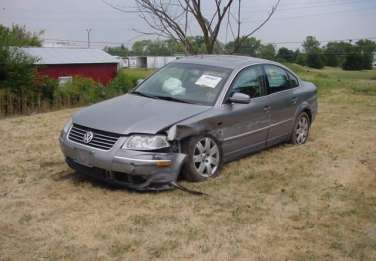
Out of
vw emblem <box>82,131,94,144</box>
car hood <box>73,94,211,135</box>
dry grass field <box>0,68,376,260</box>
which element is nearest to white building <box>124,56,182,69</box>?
dry grass field <box>0,68,376,260</box>

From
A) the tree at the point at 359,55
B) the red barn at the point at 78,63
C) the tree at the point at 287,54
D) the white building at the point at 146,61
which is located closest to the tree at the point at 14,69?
the red barn at the point at 78,63

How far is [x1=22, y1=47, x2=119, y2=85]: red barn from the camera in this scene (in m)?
35.1

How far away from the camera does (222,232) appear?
395 cm

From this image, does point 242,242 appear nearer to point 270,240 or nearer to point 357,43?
point 270,240

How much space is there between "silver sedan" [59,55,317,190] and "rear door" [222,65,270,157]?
0.04 feet

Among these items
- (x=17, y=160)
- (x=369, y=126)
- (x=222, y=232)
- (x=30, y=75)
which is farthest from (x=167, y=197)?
(x=30, y=75)

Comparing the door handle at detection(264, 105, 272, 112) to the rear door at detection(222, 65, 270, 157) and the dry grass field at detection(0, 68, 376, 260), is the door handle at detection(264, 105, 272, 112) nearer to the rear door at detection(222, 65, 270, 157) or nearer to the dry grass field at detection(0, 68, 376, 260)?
the rear door at detection(222, 65, 270, 157)

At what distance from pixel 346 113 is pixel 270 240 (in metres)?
7.94

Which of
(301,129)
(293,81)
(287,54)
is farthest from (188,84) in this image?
(287,54)

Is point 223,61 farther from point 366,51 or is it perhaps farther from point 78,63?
point 366,51

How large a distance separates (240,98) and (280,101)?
1.27m

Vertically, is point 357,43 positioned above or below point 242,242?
above

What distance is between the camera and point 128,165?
15.3ft

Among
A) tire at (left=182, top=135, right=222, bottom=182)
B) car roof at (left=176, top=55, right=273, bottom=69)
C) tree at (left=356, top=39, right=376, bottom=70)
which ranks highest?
tree at (left=356, top=39, right=376, bottom=70)
